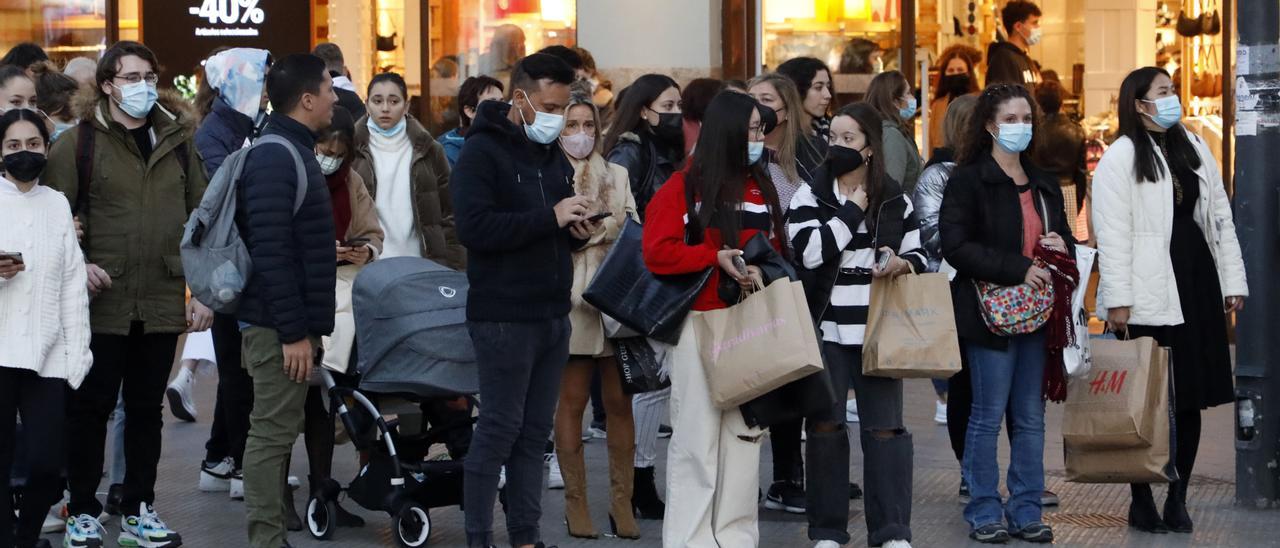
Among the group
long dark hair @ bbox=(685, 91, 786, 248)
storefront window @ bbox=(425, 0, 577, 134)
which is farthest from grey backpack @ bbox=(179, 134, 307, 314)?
storefront window @ bbox=(425, 0, 577, 134)

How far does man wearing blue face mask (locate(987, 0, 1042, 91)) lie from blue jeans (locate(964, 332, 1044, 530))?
6083 millimetres

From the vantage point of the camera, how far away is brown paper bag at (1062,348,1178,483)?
7.44m

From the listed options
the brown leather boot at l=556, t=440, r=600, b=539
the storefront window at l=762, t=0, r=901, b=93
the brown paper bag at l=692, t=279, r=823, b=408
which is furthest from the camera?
the storefront window at l=762, t=0, r=901, b=93

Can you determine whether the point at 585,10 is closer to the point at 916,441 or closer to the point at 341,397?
the point at 916,441

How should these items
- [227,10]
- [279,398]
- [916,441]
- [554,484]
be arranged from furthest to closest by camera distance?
[227,10]
[916,441]
[554,484]
[279,398]

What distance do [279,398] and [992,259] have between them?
9.32 feet

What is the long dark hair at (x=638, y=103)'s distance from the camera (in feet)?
26.4

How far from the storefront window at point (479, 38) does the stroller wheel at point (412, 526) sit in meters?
6.72

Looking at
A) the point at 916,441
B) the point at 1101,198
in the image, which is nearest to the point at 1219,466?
the point at 916,441

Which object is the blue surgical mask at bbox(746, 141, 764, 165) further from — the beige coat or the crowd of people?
the beige coat

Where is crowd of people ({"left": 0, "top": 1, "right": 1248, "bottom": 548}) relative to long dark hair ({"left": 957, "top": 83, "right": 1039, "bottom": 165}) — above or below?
below

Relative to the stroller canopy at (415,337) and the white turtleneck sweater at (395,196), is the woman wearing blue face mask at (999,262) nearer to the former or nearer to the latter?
the stroller canopy at (415,337)

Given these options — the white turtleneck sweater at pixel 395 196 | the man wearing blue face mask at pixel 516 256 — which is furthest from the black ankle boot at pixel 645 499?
the white turtleneck sweater at pixel 395 196

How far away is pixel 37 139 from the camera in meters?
6.94
